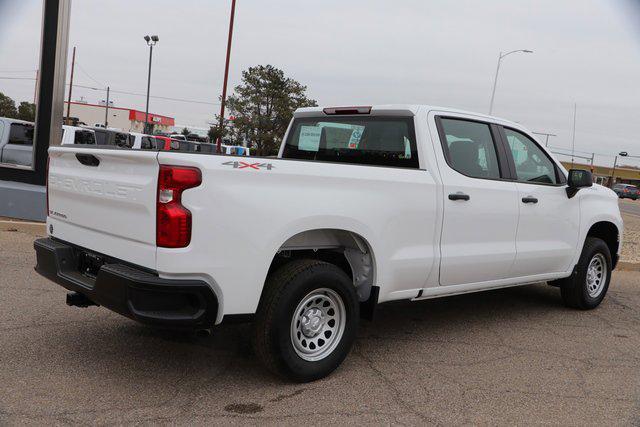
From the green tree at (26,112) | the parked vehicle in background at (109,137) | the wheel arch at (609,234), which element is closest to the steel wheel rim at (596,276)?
the wheel arch at (609,234)

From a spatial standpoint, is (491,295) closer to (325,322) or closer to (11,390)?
(325,322)

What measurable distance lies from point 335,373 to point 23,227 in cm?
664

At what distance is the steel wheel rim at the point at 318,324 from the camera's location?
150 inches

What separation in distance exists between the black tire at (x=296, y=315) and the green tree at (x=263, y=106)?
85.9ft

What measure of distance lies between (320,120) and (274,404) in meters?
2.63

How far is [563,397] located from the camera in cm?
393

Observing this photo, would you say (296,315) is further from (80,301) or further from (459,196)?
(459,196)

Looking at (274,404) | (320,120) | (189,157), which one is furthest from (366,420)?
(320,120)

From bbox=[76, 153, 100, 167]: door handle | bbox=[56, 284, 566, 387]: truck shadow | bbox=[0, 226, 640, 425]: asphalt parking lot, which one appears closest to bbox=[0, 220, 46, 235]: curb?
bbox=[0, 226, 640, 425]: asphalt parking lot

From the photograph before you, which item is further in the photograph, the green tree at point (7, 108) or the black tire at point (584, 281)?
the green tree at point (7, 108)

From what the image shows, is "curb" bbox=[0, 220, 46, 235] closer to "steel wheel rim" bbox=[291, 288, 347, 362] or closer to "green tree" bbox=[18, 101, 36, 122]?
"green tree" bbox=[18, 101, 36, 122]

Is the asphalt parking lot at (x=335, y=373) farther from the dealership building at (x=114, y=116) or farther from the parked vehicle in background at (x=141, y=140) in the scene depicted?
the dealership building at (x=114, y=116)

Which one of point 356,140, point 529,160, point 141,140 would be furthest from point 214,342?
point 141,140

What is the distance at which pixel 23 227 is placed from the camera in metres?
8.93
